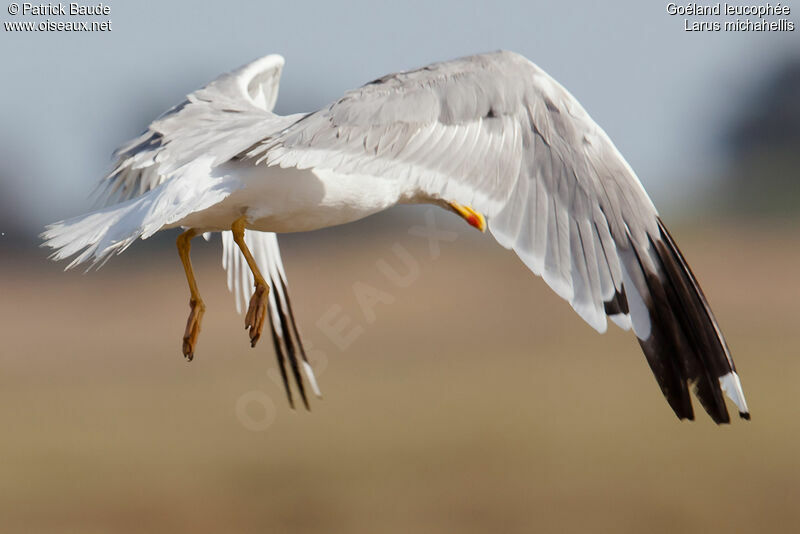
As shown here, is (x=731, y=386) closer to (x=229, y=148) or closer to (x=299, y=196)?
(x=299, y=196)

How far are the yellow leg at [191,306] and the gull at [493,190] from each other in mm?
343

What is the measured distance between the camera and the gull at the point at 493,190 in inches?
130

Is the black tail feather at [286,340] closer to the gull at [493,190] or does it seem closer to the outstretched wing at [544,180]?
the gull at [493,190]

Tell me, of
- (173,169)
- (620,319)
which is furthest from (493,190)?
(173,169)

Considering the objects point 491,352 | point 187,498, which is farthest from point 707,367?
point 491,352

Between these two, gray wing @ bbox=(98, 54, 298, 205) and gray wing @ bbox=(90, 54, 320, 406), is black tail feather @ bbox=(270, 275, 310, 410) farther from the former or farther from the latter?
gray wing @ bbox=(98, 54, 298, 205)

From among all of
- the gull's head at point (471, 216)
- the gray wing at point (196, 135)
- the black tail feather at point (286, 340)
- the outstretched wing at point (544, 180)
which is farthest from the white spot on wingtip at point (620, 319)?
the black tail feather at point (286, 340)

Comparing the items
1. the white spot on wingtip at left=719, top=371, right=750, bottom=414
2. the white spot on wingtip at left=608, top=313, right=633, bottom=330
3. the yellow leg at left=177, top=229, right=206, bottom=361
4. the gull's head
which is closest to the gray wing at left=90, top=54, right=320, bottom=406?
the yellow leg at left=177, top=229, right=206, bottom=361

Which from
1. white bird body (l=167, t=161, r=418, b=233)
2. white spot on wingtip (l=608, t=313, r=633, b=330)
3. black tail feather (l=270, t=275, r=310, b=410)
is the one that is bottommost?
black tail feather (l=270, t=275, r=310, b=410)

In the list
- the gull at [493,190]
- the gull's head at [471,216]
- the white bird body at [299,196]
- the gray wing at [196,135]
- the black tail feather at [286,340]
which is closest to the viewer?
the gull at [493,190]

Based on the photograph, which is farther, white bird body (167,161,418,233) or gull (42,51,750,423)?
white bird body (167,161,418,233)

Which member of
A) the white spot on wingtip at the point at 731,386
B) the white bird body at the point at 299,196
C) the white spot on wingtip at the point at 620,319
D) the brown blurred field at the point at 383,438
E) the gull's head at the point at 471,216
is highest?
the white bird body at the point at 299,196

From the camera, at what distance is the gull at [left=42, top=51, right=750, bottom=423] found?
3290 millimetres

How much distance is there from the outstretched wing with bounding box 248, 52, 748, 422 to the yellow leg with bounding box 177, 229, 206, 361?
0.71 meters
